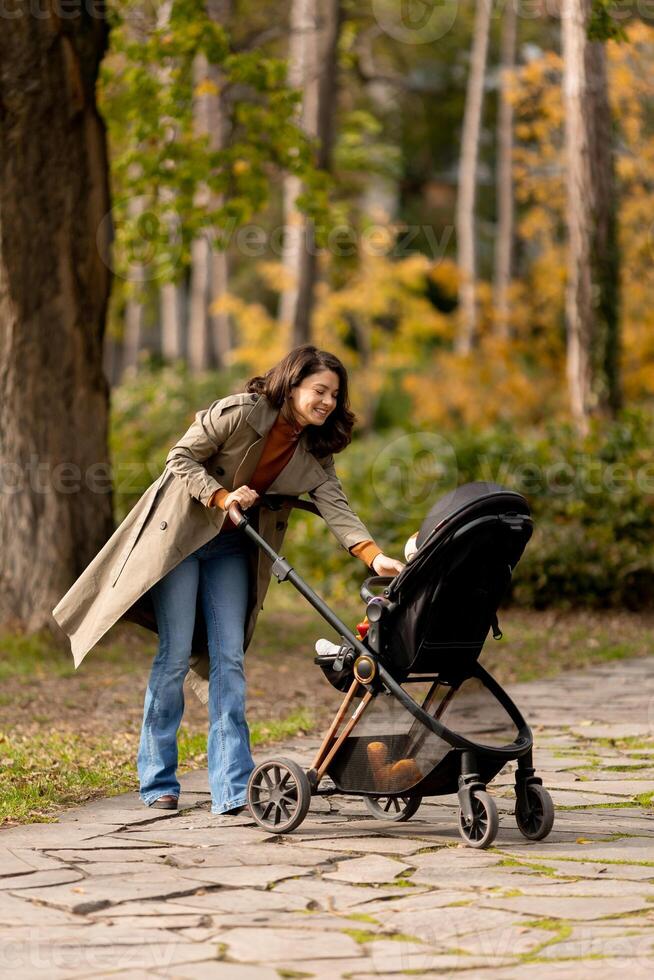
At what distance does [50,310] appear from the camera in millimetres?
9602

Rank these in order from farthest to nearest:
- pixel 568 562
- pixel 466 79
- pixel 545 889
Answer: pixel 466 79, pixel 568 562, pixel 545 889

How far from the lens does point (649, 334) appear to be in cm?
2317

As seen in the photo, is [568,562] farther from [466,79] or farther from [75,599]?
[466,79]

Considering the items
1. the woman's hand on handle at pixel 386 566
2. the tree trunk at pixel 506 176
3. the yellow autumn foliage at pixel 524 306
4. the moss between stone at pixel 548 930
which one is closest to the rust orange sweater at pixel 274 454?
the woman's hand on handle at pixel 386 566

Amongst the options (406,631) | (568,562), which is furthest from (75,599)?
(568,562)

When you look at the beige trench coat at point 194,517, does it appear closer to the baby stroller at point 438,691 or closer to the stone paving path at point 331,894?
the baby stroller at point 438,691

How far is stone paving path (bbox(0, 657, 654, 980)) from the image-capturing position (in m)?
3.66

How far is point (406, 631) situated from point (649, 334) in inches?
751

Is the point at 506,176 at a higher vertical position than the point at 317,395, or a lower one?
higher

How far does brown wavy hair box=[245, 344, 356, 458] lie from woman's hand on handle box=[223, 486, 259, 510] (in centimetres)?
44

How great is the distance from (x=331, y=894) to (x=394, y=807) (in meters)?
1.30

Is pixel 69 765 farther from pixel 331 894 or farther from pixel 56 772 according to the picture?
pixel 331 894
